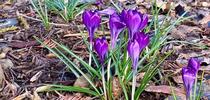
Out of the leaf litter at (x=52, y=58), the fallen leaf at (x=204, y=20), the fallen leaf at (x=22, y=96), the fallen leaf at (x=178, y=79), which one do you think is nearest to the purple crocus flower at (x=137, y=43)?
the leaf litter at (x=52, y=58)

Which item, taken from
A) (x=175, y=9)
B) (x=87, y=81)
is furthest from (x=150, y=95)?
(x=175, y=9)

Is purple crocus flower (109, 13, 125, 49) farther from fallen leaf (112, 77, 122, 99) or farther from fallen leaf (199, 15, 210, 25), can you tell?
fallen leaf (199, 15, 210, 25)

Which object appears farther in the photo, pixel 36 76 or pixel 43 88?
pixel 36 76

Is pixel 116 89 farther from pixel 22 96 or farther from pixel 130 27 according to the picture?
pixel 22 96

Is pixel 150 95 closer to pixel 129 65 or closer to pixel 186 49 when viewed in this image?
pixel 129 65

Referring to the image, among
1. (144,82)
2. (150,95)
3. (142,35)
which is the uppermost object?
(142,35)

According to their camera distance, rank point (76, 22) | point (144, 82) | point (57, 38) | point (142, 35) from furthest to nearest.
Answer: point (76, 22) → point (57, 38) → point (144, 82) → point (142, 35)

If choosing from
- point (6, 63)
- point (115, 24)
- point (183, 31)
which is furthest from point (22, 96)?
point (183, 31)

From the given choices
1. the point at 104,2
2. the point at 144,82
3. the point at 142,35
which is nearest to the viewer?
the point at 142,35

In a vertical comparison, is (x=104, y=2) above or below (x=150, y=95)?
above
